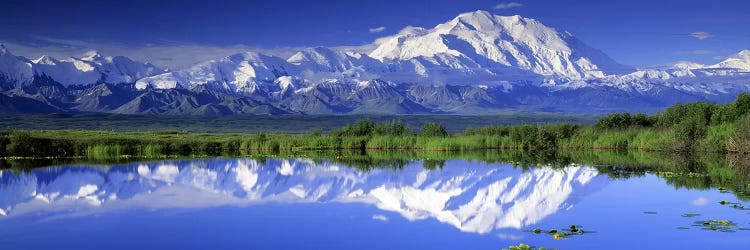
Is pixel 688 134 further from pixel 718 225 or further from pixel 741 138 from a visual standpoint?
pixel 718 225

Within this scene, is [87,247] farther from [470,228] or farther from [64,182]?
[64,182]

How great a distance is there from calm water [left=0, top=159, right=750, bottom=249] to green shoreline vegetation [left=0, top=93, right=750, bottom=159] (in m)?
19.1

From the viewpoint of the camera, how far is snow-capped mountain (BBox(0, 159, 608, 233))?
24.8m

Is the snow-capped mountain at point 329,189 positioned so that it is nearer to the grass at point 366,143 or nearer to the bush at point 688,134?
the grass at point 366,143

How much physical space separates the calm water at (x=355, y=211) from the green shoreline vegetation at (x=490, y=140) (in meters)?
19.1

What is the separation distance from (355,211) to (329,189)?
7.03 m

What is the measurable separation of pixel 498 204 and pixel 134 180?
55.5 ft

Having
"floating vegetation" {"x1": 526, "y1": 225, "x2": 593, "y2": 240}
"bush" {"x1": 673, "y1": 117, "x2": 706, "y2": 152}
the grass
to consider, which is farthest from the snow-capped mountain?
"bush" {"x1": 673, "y1": 117, "x2": 706, "y2": 152}

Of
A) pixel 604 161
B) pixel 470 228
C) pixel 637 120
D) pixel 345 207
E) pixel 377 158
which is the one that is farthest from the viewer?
pixel 637 120

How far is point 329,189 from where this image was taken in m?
31.3

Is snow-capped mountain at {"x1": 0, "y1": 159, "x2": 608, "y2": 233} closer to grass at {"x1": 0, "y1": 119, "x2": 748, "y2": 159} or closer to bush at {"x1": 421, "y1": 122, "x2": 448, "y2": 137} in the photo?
grass at {"x1": 0, "y1": 119, "x2": 748, "y2": 159}

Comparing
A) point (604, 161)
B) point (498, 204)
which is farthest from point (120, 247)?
point (604, 161)

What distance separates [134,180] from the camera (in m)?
35.6

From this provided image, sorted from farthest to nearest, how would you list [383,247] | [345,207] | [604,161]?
[604,161]
[345,207]
[383,247]
